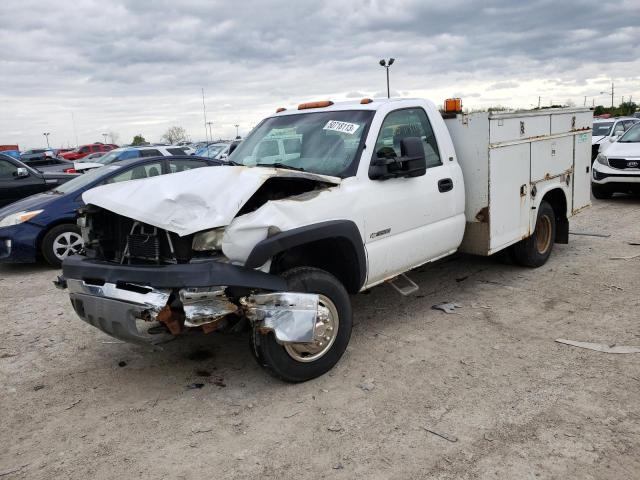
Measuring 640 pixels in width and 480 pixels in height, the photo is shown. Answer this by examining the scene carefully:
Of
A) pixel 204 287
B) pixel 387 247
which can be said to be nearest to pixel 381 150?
pixel 387 247

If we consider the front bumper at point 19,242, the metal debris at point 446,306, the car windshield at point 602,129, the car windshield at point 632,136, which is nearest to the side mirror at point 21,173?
the front bumper at point 19,242

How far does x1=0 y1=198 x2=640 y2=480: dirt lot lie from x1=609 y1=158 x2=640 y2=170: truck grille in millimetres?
6372

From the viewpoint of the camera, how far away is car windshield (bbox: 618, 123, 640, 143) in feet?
38.5

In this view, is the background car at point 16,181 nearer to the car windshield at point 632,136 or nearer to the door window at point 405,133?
the door window at point 405,133

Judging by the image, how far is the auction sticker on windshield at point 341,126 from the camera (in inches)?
181

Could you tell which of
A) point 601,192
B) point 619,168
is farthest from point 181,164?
point 601,192

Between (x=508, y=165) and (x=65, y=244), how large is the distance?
605 cm

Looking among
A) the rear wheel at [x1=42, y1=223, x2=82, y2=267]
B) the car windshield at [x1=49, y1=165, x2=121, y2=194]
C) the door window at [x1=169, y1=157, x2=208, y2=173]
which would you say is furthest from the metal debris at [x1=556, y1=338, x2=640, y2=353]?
the rear wheel at [x1=42, y1=223, x2=82, y2=267]

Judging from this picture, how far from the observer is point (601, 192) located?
11812 mm

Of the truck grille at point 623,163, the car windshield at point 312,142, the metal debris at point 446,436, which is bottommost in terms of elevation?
the metal debris at point 446,436

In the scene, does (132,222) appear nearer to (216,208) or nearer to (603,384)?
(216,208)

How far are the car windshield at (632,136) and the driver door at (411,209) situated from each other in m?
8.33

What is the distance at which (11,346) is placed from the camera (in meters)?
5.04

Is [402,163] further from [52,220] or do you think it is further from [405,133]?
[52,220]
